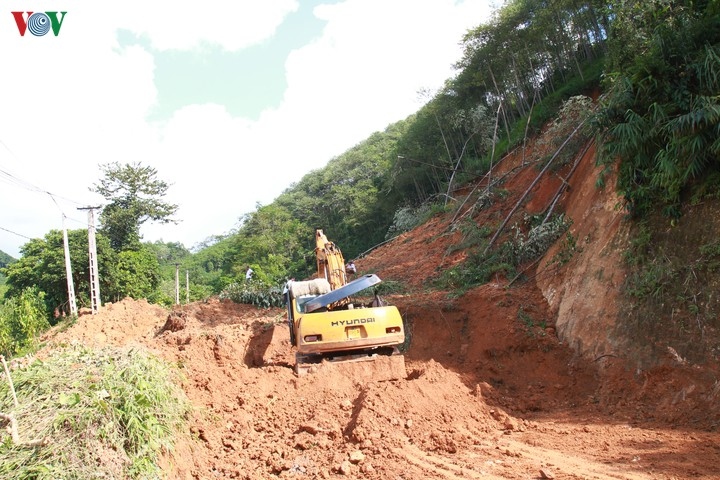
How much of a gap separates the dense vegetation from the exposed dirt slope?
1783 mm

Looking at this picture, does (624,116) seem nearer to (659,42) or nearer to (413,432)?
(659,42)

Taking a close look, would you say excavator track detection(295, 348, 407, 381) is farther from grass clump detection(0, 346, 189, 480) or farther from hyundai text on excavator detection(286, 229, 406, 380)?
grass clump detection(0, 346, 189, 480)

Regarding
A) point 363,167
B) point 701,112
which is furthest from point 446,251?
point 363,167

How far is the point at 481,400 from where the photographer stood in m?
6.98

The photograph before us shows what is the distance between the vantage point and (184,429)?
17.7ft

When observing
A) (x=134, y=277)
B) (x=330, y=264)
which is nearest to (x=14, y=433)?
(x=330, y=264)

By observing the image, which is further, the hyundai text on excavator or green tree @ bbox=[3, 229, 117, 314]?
green tree @ bbox=[3, 229, 117, 314]

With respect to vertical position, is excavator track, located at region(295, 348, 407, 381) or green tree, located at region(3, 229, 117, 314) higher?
green tree, located at region(3, 229, 117, 314)

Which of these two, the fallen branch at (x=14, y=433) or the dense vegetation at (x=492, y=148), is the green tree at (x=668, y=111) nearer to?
the dense vegetation at (x=492, y=148)

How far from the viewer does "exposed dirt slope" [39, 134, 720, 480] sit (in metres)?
5.07

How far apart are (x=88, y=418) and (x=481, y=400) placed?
4.78 metres

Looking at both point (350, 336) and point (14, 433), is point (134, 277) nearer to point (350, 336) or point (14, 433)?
point (350, 336)

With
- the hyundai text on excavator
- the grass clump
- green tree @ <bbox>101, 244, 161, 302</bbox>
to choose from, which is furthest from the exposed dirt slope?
green tree @ <bbox>101, 244, 161, 302</bbox>

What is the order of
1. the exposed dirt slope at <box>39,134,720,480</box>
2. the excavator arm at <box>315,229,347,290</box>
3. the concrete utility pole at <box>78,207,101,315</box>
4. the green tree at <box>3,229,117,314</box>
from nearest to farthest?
1. the exposed dirt slope at <box>39,134,720,480</box>
2. the excavator arm at <box>315,229,347,290</box>
3. the concrete utility pole at <box>78,207,101,315</box>
4. the green tree at <box>3,229,117,314</box>
